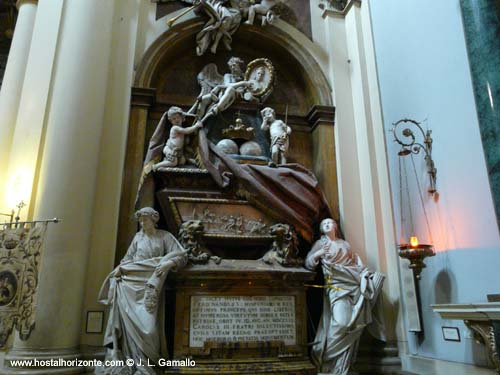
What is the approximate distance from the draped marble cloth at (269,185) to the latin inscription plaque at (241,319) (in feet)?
3.14

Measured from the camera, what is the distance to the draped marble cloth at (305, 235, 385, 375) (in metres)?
4.46

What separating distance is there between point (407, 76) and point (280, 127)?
5.25 feet

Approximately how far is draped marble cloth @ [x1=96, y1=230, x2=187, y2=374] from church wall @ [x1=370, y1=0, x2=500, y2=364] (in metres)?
2.51

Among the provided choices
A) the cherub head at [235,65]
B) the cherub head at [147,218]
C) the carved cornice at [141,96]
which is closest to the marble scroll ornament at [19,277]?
the cherub head at [147,218]

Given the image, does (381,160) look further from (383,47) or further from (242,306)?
(242,306)

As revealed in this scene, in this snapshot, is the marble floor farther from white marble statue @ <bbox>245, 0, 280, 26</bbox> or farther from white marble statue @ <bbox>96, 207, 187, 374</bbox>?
white marble statue @ <bbox>245, 0, 280, 26</bbox>

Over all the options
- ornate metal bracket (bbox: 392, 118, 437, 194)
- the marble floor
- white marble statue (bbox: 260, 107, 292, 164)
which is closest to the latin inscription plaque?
the marble floor

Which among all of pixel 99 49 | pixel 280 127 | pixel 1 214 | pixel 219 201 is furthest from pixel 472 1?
pixel 1 214

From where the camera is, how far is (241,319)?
4438 millimetres

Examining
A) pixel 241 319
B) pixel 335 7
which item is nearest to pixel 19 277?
pixel 241 319

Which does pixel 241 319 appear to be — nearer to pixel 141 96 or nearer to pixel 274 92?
pixel 141 96

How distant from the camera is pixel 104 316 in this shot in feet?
14.9

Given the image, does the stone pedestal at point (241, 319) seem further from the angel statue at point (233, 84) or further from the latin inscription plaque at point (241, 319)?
the angel statue at point (233, 84)

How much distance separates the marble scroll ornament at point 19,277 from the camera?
3.86 metres
